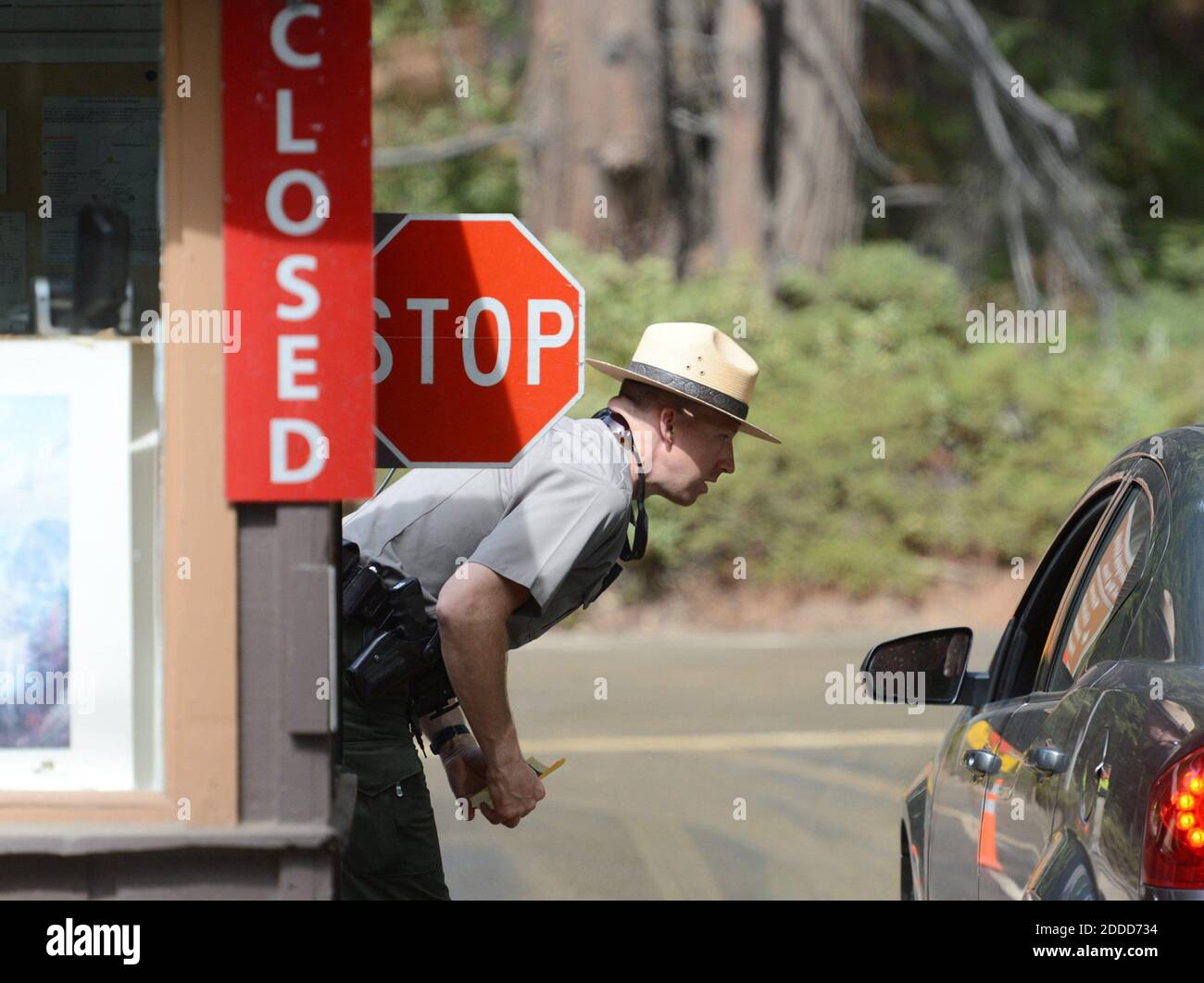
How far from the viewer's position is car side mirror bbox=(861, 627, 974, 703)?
3.97m

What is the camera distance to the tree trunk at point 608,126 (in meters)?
15.9

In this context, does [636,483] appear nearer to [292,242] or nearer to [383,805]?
[383,805]

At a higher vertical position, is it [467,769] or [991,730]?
[991,730]

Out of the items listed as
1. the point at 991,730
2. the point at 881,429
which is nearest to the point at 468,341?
the point at 991,730

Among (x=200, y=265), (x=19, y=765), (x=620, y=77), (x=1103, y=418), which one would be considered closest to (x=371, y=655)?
(x=19, y=765)

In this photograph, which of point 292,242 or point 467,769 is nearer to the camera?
point 292,242

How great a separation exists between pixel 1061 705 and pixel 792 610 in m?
10.2

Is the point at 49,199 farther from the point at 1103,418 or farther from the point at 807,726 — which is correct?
the point at 1103,418

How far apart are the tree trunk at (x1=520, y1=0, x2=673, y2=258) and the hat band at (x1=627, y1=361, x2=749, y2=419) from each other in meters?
12.0

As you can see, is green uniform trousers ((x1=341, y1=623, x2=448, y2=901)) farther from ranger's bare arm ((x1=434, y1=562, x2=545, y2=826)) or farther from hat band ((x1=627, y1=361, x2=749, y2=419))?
hat band ((x1=627, y1=361, x2=749, y2=419))

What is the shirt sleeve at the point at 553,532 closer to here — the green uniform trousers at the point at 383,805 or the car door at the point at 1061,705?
the green uniform trousers at the point at 383,805

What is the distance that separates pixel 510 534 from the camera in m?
3.46

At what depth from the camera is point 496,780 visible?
11.9ft

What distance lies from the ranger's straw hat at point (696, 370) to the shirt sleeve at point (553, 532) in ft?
1.15
